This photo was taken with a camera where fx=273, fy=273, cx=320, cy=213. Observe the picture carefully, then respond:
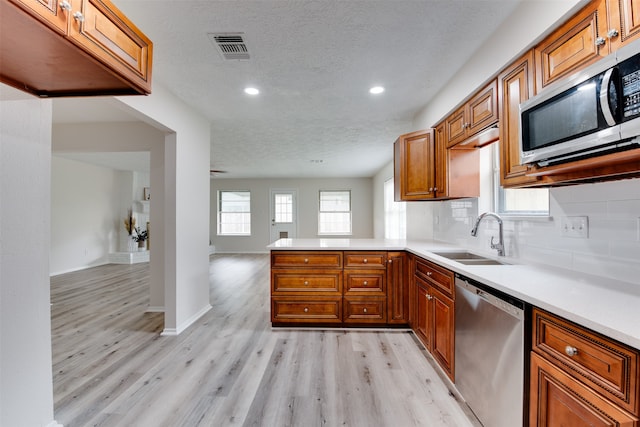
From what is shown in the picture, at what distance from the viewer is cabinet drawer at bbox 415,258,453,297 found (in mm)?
1930

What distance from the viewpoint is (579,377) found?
95cm

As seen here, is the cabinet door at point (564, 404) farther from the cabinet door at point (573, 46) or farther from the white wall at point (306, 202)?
the white wall at point (306, 202)

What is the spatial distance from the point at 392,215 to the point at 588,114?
559 cm

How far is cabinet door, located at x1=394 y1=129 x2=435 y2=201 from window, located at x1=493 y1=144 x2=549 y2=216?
1.77ft

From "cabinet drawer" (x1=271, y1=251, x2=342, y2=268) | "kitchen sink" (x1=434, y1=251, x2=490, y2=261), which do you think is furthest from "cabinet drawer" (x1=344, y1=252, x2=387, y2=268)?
"kitchen sink" (x1=434, y1=251, x2=490, y2=261)

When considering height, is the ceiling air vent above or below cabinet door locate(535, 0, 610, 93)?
above

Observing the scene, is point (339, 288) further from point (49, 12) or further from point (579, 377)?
point (49, 12)

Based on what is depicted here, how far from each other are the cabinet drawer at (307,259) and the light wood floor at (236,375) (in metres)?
0.71

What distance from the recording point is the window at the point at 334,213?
886cm

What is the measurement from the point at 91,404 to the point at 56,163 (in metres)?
5.96

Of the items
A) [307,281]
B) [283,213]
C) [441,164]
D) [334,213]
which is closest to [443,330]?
[307,281]

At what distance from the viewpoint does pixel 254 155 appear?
557 centimetres

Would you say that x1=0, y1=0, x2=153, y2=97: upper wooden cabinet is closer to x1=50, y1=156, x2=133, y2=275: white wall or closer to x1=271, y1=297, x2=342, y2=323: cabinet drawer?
x1=271, y1=297, x2=342, y2=323: cabinet drawer

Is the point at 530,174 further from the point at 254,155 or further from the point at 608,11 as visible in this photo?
the point at 254,155
